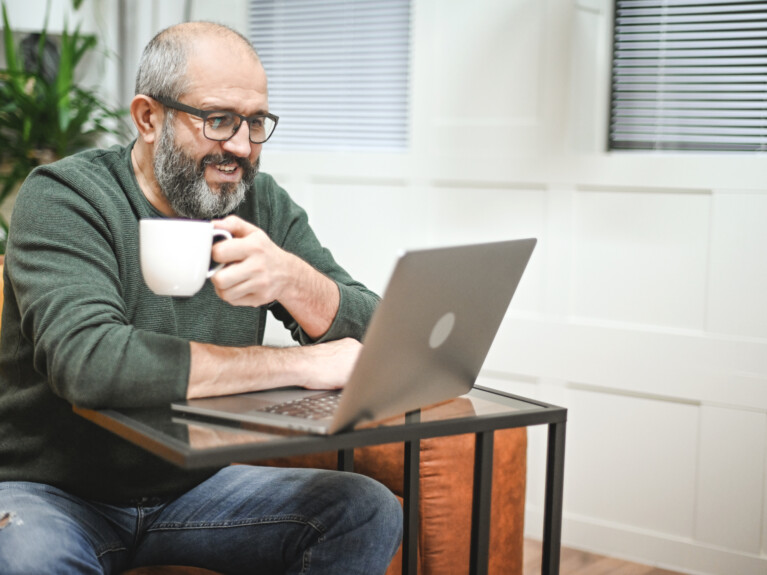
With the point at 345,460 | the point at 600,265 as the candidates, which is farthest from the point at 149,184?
the point at 600,265

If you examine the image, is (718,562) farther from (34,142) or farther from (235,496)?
(34,142)

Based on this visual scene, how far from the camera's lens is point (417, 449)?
1339mm

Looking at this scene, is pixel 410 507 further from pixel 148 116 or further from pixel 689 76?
pixel 689 76

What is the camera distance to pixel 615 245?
8.16 feet

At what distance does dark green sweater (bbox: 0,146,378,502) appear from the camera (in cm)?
116

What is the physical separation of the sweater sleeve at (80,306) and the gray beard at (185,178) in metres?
0.12

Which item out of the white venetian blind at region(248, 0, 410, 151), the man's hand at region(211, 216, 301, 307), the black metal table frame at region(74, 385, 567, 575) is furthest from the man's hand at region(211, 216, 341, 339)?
the white venetian blind at region(248, 0, 410, 151)

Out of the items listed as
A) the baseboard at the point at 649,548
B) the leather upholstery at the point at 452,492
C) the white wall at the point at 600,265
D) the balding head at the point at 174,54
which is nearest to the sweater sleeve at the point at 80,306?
the balding head at the point at 174,54

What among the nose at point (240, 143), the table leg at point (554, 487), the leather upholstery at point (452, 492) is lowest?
the leather upholstery at point (452, 492)

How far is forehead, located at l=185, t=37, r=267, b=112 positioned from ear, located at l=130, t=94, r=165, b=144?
0.27 ft

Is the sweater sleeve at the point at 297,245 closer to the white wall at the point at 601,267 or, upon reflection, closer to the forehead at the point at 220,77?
the forehead at the point at 220,77

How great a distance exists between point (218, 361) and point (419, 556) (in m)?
0.74

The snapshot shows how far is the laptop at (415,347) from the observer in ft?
3.26

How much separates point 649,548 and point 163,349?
178cm
